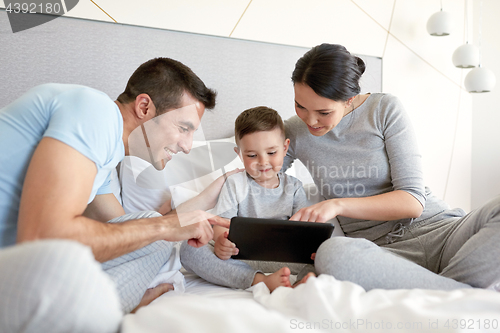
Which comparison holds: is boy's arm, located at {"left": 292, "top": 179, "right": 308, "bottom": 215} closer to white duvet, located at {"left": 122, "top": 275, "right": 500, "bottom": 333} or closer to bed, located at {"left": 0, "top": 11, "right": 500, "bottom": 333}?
bed, located at {"left": 0, "top": 11, "right": 500, "bottom": 333}

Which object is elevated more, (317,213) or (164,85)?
(164,85)

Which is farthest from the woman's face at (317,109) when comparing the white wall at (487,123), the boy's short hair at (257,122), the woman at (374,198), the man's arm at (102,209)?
the white wall at (487,123)

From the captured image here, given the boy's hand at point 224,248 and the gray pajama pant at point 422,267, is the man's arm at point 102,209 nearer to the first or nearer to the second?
the boy's hand at point 224,248

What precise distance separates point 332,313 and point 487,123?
262 centimetres

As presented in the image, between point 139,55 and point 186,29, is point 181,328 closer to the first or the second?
point 139,55

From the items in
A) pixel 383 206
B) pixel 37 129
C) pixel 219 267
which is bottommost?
pixel 219 267

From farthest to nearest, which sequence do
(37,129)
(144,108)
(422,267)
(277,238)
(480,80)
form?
1. (480,80)
2. (144,108)
3. (277,238)
4. (422,267)
5. (37,129)

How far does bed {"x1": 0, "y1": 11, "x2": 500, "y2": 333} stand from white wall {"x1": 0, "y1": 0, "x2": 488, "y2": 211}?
77mm

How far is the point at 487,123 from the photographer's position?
8.60 ft

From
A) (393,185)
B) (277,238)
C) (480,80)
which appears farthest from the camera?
(480,80)

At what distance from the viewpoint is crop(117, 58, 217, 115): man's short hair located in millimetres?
1100

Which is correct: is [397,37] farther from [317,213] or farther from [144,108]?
[144,108]

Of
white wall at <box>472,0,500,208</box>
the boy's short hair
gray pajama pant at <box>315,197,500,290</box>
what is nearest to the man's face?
the boy's short hair

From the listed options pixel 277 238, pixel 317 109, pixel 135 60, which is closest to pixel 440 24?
pixel 317 109
